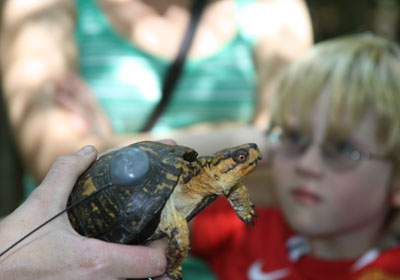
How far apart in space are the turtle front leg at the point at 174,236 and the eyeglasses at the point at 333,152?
67 centimetres

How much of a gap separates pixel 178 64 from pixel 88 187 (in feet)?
2.53

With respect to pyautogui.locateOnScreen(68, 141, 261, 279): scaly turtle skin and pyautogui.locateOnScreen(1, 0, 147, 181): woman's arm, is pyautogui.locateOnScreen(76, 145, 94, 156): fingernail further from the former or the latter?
pyautogui.locateOnScreen(1, 0, 147, 181): woman's arm

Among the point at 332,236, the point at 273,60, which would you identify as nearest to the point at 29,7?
the point at 273,60

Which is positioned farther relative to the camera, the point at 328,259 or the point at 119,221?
the point at 328,259

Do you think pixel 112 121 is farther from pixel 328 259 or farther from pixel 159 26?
pixel 328 259

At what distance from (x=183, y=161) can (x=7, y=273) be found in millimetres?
271

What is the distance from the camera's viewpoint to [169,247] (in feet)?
1.95

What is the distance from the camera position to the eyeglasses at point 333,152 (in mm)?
1167

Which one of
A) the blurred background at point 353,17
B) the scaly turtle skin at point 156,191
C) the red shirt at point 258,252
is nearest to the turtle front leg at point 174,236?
the scaly turtle skin at point 156,191

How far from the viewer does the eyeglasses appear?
1.17 m

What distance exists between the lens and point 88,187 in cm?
61

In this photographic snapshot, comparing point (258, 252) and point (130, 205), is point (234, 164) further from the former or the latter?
point (258, 252)

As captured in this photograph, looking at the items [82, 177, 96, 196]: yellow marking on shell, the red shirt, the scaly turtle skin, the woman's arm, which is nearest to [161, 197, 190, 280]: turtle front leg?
the scaly turtle skin

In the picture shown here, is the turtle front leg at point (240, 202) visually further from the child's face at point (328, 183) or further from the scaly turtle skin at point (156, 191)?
the child's face at point (328, 183)
